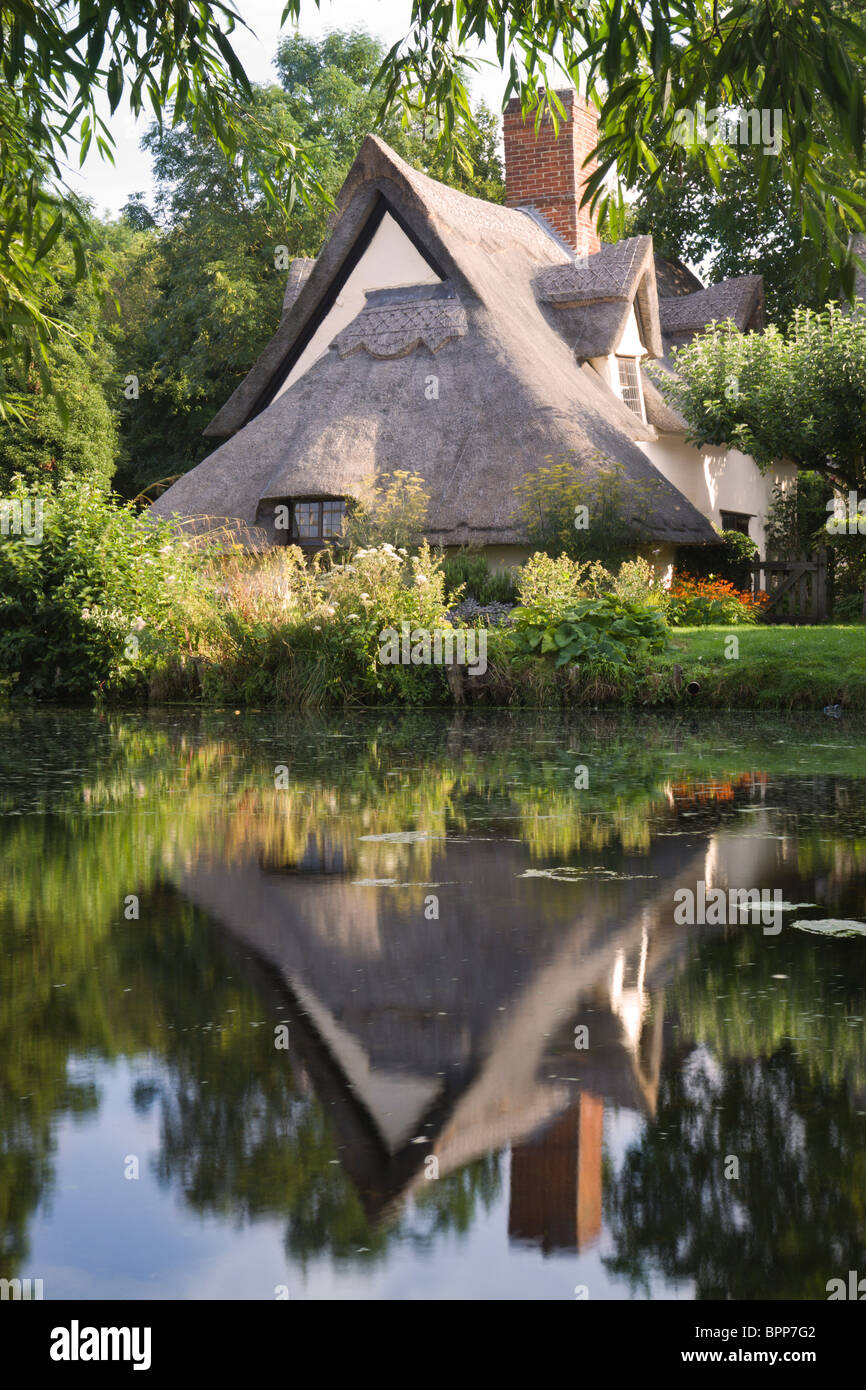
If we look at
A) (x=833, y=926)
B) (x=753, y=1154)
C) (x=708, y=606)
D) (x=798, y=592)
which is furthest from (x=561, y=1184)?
(x=798, y=592)

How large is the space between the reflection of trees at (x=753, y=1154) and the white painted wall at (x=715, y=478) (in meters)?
22.1

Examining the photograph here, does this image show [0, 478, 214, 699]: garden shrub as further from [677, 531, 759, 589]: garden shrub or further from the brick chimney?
the brick chimney

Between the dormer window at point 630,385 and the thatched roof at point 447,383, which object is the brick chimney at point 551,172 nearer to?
the thatched roof at point 447,383

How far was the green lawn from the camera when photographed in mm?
14703

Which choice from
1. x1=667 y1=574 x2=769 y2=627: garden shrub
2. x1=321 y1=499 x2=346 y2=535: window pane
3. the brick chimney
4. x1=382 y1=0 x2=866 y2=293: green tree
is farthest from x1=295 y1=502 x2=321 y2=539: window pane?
x1=382 y1=0 x2=866 y2=293: green tree

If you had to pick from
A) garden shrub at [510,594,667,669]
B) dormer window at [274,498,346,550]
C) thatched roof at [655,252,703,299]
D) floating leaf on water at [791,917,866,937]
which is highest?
thatched roof at [655,252,703,299]

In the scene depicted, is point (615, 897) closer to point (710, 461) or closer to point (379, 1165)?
point (379, 1165)

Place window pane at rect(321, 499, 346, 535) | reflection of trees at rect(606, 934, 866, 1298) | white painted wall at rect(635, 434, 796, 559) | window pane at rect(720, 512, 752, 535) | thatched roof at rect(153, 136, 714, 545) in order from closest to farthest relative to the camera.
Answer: reflection of trees at rect(606, 934, 866, 1298)
thatched roof at rect(153, 136, 714, 545)
window pane at rect(321, 499, 346, 535)
white painted wall at rect(635, 434, 796, 559)
window pane at rect(720, 512, 752, 535)

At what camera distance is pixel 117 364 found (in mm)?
42469

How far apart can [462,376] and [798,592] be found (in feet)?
23.1

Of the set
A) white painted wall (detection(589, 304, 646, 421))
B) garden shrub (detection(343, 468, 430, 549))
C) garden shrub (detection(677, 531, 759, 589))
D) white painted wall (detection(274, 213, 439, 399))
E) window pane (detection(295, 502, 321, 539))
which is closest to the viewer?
garden shrub (detection(343, 468, 430, 549))

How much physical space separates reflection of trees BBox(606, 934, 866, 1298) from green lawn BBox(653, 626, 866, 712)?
1069cm

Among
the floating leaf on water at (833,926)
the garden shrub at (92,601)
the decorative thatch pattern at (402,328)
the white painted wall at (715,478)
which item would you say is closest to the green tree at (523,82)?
the floating leaf on water at (833,926)

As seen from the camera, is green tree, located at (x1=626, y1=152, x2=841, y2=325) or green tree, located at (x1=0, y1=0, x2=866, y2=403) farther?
green tree, located at (x1=626, y1=152, x2=841, y2=325)
